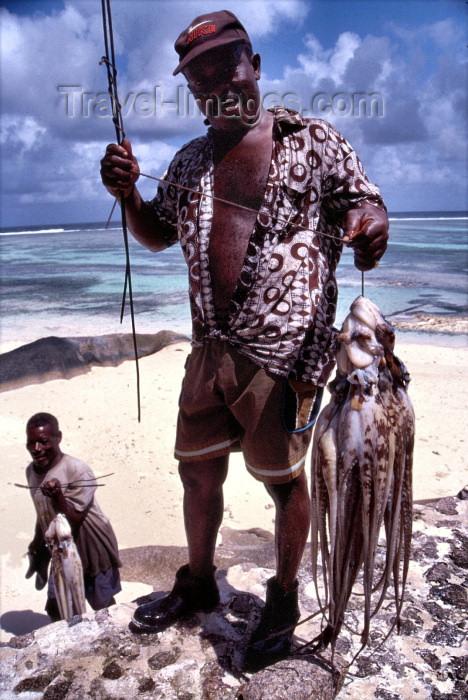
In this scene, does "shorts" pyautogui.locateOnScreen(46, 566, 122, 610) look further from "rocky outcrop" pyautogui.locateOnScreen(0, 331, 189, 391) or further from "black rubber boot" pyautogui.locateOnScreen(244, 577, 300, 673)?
"rocky outcrop" pyautogui.locateOnScreen(0, 331, 189, 391)

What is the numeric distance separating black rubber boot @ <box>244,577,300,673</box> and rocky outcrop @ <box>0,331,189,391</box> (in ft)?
22.7

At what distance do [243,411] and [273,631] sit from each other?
92cm

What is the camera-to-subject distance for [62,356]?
30.1 ft

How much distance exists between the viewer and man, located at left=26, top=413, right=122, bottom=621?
3.63 meters

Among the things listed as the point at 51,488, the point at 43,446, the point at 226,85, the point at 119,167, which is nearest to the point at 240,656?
the point at 51,488

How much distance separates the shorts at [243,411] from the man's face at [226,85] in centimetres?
88

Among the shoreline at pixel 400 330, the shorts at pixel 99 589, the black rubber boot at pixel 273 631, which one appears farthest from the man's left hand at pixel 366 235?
the shoreline at pixel 400 330

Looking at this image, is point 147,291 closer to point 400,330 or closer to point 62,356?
point 400,330

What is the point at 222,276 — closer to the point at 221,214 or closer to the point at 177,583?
the point at 221,214

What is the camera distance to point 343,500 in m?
1.75

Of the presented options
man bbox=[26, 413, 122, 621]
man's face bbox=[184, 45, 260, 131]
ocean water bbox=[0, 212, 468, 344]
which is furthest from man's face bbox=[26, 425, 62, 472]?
ocean water bbox=[0, 212, 468, 344]

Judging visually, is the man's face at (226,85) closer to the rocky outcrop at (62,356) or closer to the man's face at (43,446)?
the man's face at (43,446)

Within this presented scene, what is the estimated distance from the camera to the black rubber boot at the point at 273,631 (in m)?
2.26

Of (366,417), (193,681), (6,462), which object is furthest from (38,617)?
(366,417)
